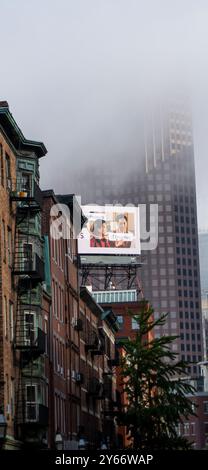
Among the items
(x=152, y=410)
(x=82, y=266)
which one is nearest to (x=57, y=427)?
(x=152, y=410)

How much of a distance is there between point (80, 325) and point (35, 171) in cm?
2266

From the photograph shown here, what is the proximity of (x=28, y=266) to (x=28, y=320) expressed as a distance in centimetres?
347

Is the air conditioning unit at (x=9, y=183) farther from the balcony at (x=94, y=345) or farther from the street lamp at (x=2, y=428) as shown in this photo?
the balcony at (x=94, y=345)

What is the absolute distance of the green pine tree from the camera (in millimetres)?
75875

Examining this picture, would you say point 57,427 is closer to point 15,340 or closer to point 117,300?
point 15,340

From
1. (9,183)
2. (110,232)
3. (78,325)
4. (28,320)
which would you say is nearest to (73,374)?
(78,325)

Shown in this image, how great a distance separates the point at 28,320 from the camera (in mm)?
73125

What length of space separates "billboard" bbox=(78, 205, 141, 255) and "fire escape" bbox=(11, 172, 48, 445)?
276ft

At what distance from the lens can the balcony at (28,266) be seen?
69.7 meters

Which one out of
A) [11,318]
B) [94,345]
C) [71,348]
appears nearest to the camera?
[11,318]

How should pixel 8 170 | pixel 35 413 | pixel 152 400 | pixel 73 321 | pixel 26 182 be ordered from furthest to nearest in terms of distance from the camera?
pixel 73 321 → pixel 152 400 → pixel 26 182 → pixel 35 413 → pixel 8 170

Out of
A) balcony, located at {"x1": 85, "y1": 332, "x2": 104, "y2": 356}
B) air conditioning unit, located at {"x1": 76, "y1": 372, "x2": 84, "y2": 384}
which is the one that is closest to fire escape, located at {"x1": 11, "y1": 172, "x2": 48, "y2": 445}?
air conditioning unit, located at {"x1": 76, "y1": 372, "x2": 84, "y2": 384}

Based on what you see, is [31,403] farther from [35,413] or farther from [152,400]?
[152,400]

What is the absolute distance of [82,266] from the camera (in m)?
154
